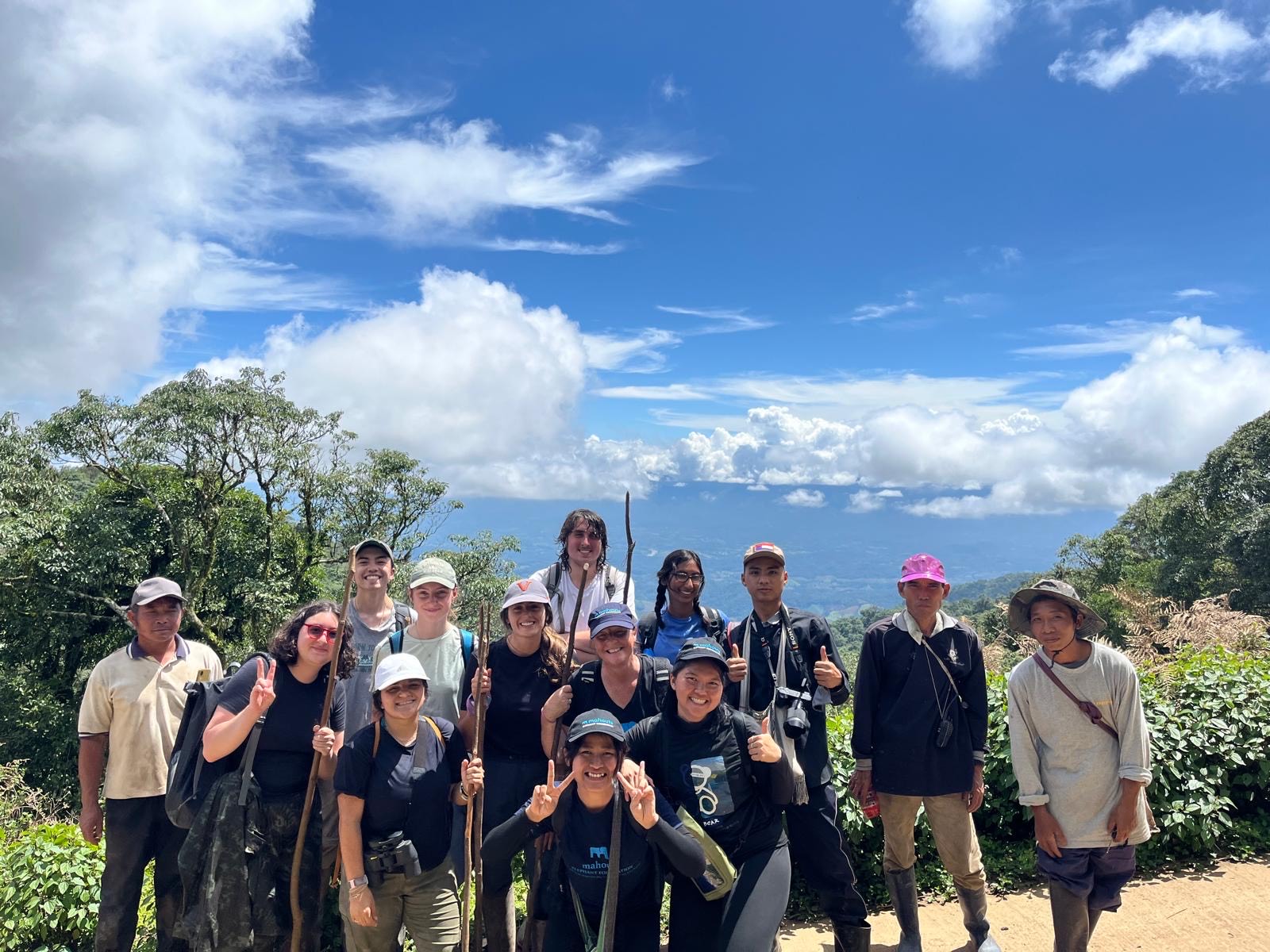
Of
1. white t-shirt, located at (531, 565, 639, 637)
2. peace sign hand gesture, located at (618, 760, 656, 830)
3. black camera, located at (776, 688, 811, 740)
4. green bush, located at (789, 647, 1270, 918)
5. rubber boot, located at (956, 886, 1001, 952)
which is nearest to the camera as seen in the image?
peace sign hand gesture, located at (618, 760, 656, 830)

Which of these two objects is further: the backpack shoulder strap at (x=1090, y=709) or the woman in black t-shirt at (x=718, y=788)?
the backpack shoulder strap at (x=1090, y=709)

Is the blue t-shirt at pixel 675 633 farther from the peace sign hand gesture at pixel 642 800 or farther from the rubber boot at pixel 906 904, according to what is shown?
the rubber boot at pixel 906 904

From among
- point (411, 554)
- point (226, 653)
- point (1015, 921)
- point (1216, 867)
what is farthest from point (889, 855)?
point (411, 554)

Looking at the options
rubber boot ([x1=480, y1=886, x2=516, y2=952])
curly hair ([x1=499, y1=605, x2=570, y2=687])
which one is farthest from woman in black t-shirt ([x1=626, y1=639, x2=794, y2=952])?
rubber boot ([x1=480, y1=886, x2=516, y2=952])

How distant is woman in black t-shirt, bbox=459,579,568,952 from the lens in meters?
4.16

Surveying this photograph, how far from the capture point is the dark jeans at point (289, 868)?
3973mm

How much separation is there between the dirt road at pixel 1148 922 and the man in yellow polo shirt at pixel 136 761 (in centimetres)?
398

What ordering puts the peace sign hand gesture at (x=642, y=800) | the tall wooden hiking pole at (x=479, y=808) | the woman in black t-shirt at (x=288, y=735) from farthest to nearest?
the woman in black t-shirt at (x=288, y=735) < the tall wooden hiking pole at (x=479, y=808) < the peace sign hand gesture at (x=642, y=800)

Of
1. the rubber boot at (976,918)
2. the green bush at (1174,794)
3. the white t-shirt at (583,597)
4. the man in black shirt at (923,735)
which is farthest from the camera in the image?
the green bush at (1174,794)

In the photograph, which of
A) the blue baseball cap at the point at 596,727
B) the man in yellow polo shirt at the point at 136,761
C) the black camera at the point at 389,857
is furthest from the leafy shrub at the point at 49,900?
the blue baseball cap at the point at 596,727

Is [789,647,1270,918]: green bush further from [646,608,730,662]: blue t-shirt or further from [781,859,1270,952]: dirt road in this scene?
[646,608,730,662]: blue t-shirt

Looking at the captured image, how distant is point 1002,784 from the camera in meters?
5.89

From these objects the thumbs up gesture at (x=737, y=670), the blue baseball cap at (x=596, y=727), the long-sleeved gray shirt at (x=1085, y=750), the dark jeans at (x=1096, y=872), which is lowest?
the dark jeans at (x=1096, y=872)

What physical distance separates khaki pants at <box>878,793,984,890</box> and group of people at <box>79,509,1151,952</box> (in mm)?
14
